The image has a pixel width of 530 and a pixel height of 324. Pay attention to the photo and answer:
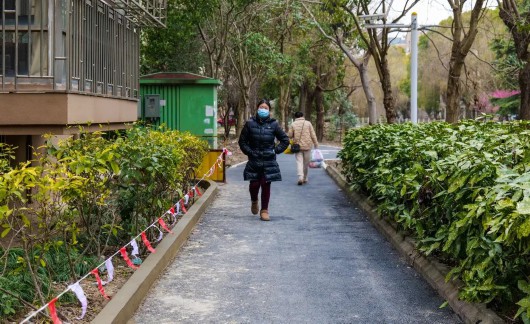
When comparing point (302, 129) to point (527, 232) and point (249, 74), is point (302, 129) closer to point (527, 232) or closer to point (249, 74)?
point (527, 232)

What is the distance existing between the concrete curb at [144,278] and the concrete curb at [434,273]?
273 cm

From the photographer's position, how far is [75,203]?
6.96 m

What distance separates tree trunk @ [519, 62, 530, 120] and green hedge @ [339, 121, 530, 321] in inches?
216

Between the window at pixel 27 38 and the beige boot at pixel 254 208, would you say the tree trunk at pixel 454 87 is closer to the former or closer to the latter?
the beige boot at pixel 254 208

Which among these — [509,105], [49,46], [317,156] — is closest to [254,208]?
[49,46]

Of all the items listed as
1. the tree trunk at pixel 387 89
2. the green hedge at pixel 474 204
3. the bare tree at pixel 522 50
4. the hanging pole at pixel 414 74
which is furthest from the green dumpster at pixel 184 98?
the green hedge at pixel 474 204

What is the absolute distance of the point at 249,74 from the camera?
39.2 metres

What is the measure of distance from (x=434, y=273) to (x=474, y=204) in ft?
5.43

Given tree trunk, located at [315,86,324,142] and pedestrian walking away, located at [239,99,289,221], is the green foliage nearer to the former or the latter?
tree trunk, located at [315,86,324,142]

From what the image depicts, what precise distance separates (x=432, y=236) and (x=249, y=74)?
31.9 m

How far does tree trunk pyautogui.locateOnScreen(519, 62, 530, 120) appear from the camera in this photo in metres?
15.0

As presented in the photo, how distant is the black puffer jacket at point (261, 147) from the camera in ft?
39.7

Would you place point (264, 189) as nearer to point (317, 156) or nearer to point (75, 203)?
point (75, 203)

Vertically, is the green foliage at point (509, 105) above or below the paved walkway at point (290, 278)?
above
